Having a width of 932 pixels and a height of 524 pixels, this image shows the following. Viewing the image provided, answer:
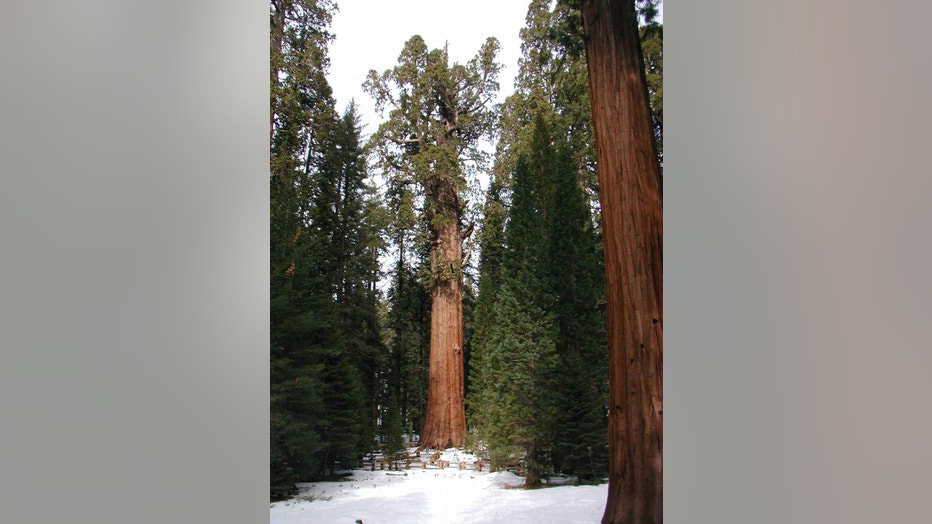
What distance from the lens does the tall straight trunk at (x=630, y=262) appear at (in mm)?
2787

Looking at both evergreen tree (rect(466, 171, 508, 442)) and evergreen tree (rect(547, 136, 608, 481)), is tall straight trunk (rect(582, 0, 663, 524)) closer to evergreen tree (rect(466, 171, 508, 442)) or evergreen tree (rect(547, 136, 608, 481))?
evergreen tree (rect(547, 136, 608, 481))

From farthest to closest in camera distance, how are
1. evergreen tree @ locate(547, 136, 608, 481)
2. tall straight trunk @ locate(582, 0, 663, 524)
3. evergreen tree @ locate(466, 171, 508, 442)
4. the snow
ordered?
evergreen tree @ locate(466, 171, 508, 442) → evergreen tree @ locate(547, 136, 608, 481) → the snow → tall straight trunk @ locate(582, 0, 663, 524)

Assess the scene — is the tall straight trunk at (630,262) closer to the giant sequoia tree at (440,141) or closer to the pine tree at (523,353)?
the pine tree at (523,353)

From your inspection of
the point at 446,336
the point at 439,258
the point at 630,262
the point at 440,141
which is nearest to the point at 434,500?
the point at 446,336

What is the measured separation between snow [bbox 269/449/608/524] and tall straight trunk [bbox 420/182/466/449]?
0.76 ft

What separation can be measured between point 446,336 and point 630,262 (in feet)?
4.90

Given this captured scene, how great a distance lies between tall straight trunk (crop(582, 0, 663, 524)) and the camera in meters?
2.79

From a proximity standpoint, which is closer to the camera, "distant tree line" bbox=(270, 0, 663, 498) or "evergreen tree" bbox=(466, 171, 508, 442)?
"distant tree line" bbox=(270, 0, 663, 498)

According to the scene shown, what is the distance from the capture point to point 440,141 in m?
4.09

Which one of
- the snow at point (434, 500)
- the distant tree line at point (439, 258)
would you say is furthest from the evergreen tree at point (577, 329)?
the snow at point (434, 500)

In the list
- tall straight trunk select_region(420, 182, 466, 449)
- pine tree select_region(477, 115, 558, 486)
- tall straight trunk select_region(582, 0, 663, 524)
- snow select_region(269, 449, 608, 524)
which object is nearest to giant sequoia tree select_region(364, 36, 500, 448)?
tall straight trunk select_region(420, 182, 466, 449)

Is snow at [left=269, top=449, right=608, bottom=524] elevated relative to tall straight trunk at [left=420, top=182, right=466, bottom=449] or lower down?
lower down
